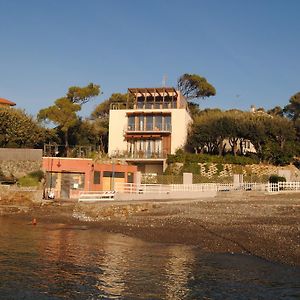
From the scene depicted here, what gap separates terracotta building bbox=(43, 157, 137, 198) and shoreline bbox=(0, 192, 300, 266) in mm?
6116

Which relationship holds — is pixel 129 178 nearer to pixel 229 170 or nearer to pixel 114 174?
pixel 114 174

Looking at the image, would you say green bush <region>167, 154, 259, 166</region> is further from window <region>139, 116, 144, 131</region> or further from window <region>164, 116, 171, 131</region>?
window <region>139, 116, 144, 131</region>

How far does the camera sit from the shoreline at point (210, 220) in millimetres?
18781

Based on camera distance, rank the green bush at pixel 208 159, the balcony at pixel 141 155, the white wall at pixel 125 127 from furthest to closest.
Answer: the white wall at pixel 125 127
the balcony at pixel 141 155
the green bush at pixel 208 159

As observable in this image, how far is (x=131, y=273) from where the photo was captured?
1442 cm

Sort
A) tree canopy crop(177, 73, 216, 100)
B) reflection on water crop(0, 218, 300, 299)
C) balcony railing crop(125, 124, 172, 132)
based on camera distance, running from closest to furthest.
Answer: reflection on water crop(0, 218, 300, 299) → balcony railing crop(125, 124, 172, 132) → tree canopy crop(177, 73, 216, 100)

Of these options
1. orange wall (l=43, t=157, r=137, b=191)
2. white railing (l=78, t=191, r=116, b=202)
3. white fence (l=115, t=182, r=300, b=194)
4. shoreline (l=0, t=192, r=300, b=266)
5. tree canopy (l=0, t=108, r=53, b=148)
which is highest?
tree canopy (l=0, t=108, r=53, b=148)

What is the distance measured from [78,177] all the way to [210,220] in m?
21.6

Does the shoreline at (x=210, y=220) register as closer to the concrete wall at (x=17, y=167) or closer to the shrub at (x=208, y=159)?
the concrete wall at (x=17, y=167)

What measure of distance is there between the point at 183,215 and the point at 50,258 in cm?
1274

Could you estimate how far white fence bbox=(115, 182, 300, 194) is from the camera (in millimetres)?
39344

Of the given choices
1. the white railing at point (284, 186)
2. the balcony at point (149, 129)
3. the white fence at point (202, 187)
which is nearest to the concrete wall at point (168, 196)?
the white fence at point (202, 187)

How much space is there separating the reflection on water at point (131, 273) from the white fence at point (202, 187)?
60.5ft

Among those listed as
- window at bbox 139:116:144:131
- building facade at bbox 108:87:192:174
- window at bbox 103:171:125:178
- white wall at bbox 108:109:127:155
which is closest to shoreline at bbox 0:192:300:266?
window at bbox 103:171:125:178
